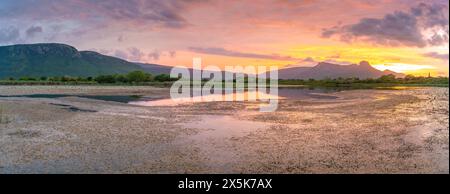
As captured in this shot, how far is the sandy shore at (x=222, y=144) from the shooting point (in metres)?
10.2

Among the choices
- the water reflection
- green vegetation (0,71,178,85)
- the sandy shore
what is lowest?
the sandy shore

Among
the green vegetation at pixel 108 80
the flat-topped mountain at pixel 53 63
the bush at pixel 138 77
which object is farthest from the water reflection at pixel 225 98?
the flat-topped mountain at pixel 53 63

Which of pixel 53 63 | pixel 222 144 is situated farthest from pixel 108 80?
pixel 222 144

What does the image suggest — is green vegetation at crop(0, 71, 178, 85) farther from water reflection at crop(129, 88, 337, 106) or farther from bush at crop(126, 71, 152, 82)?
water reflection at crop(129, 88, 337, 106)

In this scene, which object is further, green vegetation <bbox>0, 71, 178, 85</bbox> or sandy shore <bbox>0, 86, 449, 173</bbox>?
green vegetation <bbox>0, 71, 178, 85</bbox>

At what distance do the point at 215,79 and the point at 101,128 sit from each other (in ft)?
292

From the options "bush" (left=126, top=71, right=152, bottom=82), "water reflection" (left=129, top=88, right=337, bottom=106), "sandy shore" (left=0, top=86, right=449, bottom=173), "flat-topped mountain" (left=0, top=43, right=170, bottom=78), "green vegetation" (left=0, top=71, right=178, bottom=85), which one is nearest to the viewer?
"sandy shore" (left=0, top=86, right=449, bottom=173)

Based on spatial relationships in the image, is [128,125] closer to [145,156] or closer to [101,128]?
[101,128]

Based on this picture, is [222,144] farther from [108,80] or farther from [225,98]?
[108,80]

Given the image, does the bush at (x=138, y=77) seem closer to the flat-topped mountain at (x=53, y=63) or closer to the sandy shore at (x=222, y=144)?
the flat-topped mountain at (x=53, y=63)

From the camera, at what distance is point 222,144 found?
13.4 meters

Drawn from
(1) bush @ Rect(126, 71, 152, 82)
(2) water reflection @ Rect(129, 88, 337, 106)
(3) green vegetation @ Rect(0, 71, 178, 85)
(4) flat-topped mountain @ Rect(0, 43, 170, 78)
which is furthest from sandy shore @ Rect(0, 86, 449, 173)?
(4) flat-topped mountain @ Rect(0, 43, 170, 78)

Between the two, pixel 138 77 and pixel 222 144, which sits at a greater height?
pixel 138 77

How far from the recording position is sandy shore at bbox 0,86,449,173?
1017cm
